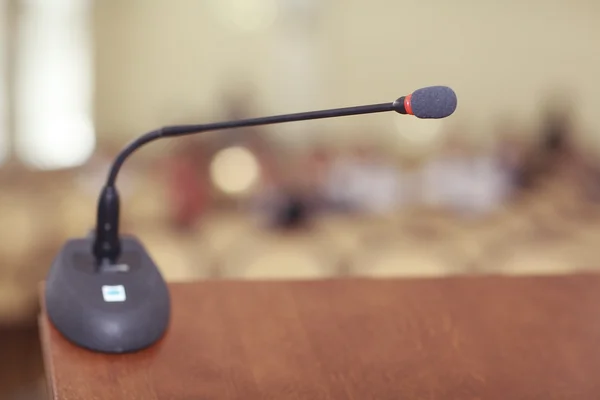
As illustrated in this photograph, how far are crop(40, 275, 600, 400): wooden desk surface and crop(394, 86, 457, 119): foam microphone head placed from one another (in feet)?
0.83

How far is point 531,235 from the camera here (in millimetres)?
2805

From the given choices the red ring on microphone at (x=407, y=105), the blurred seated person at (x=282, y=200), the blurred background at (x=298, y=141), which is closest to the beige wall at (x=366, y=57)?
the blurred background at (x=298, y=141)

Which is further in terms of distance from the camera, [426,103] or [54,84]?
[54,84]

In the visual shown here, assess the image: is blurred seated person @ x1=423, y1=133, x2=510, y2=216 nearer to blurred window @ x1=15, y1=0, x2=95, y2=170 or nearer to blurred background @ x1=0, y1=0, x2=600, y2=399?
blurred background @ x1=0, y1=0, x2=600, y2=399

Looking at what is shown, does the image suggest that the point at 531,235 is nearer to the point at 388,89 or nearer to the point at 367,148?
the point at 367,148

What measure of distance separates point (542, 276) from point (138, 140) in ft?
1.83

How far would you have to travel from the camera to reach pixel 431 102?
2.92 ft

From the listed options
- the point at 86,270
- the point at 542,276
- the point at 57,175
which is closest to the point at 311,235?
the point at 57,175

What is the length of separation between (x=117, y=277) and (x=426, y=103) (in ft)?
1.22

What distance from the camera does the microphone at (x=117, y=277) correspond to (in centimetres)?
90

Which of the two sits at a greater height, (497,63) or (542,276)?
(542,276)

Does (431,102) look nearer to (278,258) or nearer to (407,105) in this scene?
(407,105)

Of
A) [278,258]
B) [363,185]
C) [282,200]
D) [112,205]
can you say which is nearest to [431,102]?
[112,205]

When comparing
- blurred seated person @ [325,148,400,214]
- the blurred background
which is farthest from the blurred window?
blurred seated person @ [325,148,400,214]
